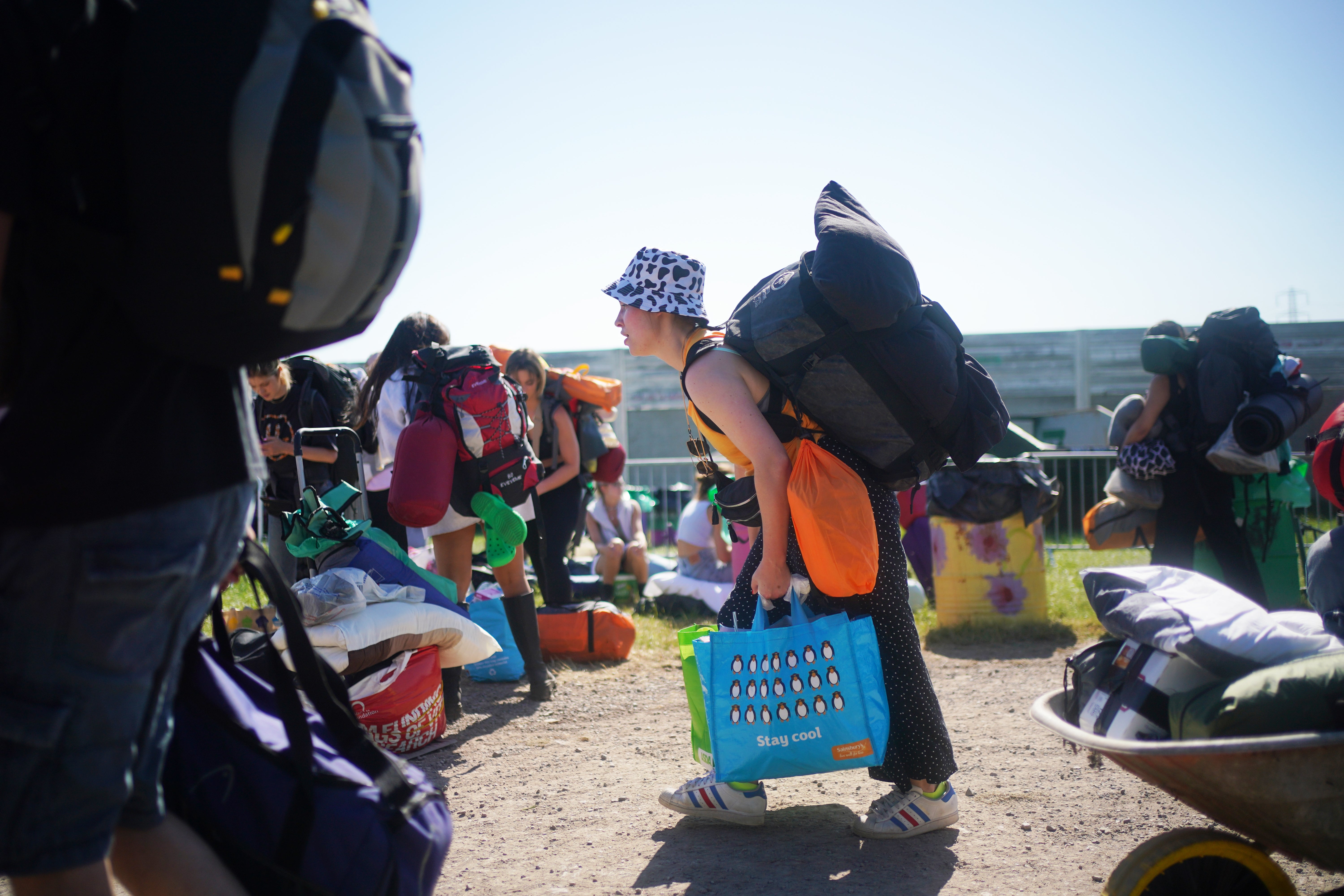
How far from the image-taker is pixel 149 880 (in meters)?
1.34

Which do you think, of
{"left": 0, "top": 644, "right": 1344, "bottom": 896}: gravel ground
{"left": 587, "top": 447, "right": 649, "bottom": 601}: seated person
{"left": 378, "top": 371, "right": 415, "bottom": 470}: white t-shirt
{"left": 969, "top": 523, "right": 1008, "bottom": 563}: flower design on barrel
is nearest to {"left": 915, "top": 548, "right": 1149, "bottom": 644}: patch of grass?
{"left": 969, "top": 523, "right": 1008, "bottom": 563}: flower design on barrel

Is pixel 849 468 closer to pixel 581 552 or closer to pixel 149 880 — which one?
pixel 149 880

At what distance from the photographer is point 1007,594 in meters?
6.41

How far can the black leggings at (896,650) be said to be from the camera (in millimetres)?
2814

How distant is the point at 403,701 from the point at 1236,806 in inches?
116

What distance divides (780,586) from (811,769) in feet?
1.77

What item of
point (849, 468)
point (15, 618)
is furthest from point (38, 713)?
point (849, 468)

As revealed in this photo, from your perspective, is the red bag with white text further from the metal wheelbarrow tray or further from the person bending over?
the metal wheelbarrow tray

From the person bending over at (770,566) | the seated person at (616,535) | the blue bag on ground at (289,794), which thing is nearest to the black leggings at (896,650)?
the person bending over at (770,566)

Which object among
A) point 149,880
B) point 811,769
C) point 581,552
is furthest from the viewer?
point 581,552

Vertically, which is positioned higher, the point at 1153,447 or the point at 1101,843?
the point at 1153,447

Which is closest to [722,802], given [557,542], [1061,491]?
[557,542]

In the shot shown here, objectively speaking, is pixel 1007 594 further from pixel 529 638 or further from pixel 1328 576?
pixel 1328 576

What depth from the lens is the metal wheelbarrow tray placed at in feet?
5.72
